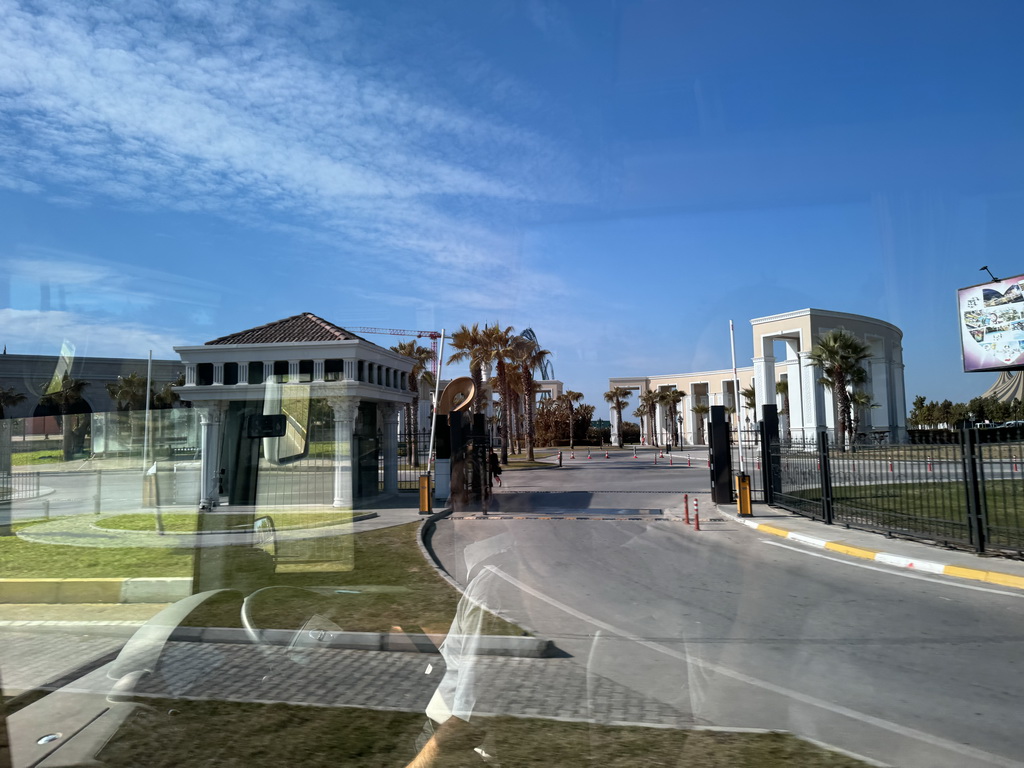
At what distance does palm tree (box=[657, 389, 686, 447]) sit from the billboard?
43796 millimetres

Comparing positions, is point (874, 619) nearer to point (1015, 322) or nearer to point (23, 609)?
point (23, 609)

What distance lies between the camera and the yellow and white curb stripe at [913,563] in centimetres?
890

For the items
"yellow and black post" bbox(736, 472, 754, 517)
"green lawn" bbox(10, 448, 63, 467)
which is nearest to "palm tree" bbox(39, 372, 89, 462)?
"green lawn" bbox(10, 448, 63, 467)

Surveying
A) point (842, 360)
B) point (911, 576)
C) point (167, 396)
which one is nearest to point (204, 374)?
point (167, 396)

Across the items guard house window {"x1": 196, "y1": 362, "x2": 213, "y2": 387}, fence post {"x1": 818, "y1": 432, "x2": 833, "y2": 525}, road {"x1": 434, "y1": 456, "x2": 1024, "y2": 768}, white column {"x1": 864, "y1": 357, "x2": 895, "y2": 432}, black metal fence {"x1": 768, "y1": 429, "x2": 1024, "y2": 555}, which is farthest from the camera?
white column {"x1": 864, "y1": 357, "x2": 895, "y2": 432}

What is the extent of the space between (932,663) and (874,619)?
157 centimetres

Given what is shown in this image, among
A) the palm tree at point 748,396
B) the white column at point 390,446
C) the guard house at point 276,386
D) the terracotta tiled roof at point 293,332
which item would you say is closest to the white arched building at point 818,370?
the palm tree at point 748,396

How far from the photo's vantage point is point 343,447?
632 inches

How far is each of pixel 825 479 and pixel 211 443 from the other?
12.4 meters

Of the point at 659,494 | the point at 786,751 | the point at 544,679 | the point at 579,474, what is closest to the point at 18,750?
the point at 544,679

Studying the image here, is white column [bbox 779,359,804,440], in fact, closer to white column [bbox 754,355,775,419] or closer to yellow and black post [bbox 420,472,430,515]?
white column [bbox 754,355,775,419]

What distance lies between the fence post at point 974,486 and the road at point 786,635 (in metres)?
1.82

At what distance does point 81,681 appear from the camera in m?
5.18

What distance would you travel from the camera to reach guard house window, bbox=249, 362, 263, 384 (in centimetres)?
778
